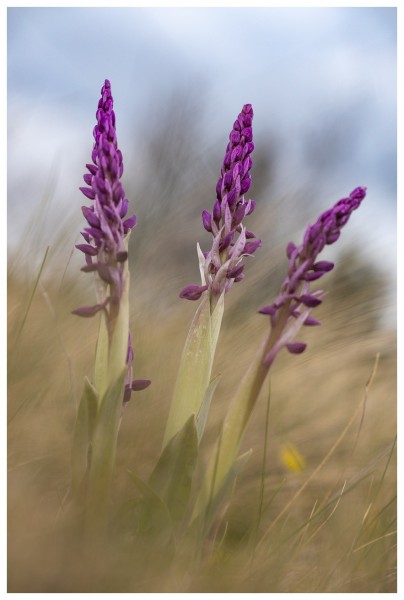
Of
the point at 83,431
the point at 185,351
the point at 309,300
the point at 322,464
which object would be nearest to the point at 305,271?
the point at 309,300

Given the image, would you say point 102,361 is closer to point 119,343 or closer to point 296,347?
point 119,343

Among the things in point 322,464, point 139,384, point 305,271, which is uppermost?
point 305,271

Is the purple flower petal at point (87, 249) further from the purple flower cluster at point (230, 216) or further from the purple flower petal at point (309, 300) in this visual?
the purple flower petal at point (309, 300)

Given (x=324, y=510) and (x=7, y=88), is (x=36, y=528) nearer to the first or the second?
(x=324, y=510)

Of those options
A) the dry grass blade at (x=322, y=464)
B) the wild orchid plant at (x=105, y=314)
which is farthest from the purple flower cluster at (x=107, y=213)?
the dry grass blade at (x=322, y=464)

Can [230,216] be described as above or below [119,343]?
above
